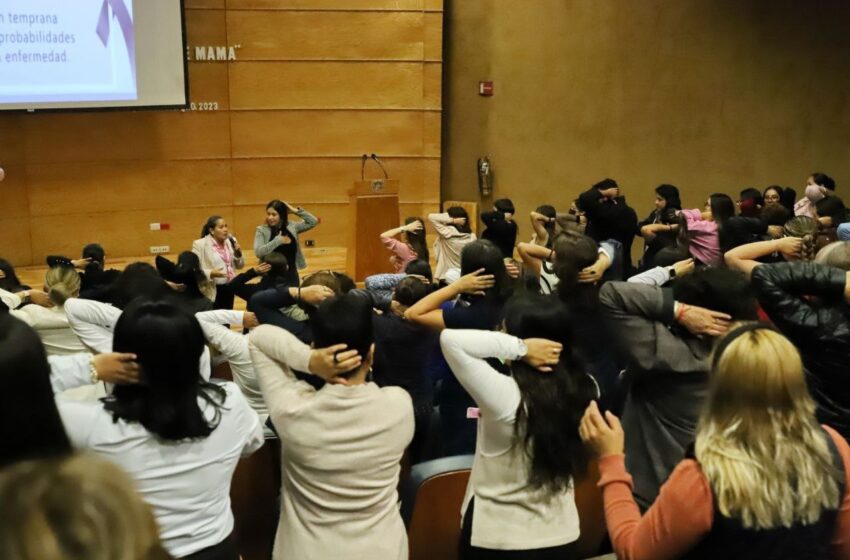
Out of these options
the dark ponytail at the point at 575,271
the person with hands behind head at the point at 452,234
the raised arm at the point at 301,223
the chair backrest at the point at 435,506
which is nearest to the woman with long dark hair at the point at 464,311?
the dark ponytail at the point at 575,271

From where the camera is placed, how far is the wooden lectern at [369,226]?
821 centimetres

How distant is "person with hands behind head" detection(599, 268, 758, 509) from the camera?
2316mm

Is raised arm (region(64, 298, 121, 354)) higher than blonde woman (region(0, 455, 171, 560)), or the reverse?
blonde woman (region(0, 455, 171, 560))

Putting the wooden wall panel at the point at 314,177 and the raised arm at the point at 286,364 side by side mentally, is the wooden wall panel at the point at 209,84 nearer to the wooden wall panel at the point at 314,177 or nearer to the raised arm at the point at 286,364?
the wooden wall panel at the point at 314,177

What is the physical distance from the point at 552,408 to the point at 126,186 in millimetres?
8123

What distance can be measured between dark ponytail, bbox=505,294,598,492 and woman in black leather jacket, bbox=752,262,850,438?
0.73 metres

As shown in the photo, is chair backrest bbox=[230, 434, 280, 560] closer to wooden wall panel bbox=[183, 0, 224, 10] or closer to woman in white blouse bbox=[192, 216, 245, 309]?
woman in white blouse bbox=[192, 216, 245, 309]

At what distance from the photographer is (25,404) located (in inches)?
55.6

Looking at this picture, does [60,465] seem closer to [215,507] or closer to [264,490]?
[215,507]

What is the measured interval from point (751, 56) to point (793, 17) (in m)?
0.54

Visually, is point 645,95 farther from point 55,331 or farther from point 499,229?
point 55,331

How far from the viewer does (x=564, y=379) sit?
80.8 inches

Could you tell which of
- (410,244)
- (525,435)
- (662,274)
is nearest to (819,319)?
(525,435)

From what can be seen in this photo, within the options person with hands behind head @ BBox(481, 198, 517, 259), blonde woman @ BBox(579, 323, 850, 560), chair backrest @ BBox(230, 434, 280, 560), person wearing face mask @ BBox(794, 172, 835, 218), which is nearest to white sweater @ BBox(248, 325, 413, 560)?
chair backrest @ BBox(230, 434, 280, 560)
